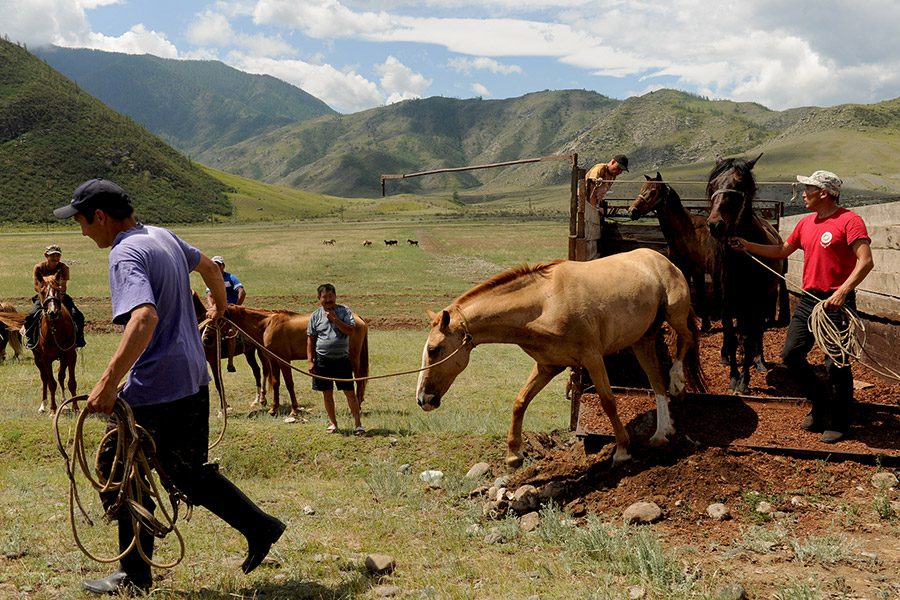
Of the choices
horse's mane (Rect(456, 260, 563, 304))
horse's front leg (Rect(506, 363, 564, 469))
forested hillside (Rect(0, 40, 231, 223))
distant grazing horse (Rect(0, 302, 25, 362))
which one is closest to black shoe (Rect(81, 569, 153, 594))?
horse's mane (Rect(456, 260, 563, 304))

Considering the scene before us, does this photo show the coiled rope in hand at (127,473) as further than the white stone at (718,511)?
No

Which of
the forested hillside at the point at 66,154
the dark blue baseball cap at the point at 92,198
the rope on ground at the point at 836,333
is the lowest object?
the rope on ground at the point at 836,333

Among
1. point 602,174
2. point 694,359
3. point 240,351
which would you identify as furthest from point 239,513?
point 240,351

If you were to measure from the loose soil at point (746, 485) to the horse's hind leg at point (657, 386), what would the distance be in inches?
4.1

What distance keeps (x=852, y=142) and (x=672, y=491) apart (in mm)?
201693

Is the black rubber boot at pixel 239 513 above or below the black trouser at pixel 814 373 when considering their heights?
below

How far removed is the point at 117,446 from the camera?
3.70 m

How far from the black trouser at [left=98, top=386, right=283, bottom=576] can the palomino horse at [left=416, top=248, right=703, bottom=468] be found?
200 cm

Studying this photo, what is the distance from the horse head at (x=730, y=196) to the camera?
25.0 feet

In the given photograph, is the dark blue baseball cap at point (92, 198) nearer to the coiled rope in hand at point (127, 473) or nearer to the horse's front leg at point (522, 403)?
the coiled rope in hand at point (127, 473)

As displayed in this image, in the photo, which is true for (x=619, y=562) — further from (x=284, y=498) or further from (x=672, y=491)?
(x=284, y=498)

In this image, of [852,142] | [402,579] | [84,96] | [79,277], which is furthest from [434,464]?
[852,142]

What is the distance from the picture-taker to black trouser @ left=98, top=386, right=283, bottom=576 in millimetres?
3793

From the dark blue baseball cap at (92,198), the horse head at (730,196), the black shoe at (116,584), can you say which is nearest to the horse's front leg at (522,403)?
the horse head at (730,196)
